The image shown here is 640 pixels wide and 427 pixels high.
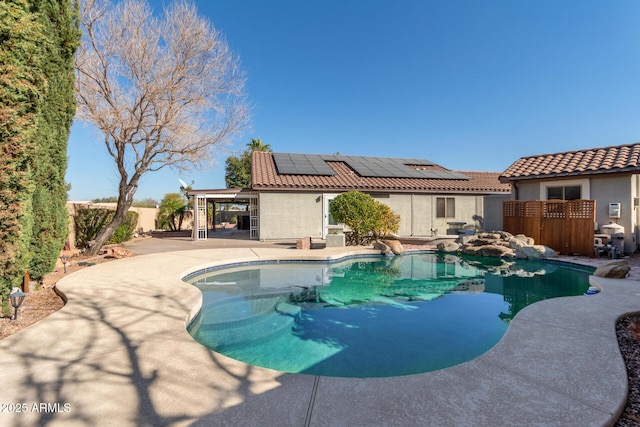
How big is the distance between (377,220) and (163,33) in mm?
11702

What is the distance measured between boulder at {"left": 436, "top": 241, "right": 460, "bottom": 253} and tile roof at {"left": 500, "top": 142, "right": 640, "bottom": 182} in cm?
444

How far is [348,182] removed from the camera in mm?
17500

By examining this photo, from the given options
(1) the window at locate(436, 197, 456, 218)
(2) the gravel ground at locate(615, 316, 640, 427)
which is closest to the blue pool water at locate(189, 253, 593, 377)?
(2) the gravel ground at locate(615, 316, 640, 427)

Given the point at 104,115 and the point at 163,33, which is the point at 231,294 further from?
the point at 163,33

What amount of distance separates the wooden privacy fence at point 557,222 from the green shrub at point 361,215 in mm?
5095

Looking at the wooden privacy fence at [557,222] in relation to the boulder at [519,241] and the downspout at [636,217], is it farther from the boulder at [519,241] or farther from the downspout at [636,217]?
the downspout at [636,217]

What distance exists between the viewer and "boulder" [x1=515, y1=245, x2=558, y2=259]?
1077 centimetres

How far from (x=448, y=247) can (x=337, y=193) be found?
6.59 m

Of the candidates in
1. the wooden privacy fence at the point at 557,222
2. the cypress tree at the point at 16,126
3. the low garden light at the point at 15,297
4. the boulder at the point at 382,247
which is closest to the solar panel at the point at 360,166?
the boulder at the point at 382,247

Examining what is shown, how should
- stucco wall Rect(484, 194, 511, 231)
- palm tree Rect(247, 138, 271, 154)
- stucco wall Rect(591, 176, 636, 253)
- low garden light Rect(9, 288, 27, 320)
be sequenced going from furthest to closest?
palm tree Rect(247, 138, 271, 154) < stucco wall Rect(484, 194, 511, 231) < stucco wall Rect(591, 176, 636, 253) < low garden light Rect(9, 288, 27, 320)

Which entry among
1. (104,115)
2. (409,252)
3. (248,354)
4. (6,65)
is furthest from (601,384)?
(104,115)

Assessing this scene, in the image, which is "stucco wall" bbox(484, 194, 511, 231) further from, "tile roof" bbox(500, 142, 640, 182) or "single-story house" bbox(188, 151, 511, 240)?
"tile roof" bbox(500, 142, 640, 182)

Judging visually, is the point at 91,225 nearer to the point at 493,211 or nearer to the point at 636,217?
the point at 493,211

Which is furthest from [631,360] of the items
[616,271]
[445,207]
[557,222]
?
[445,207]
